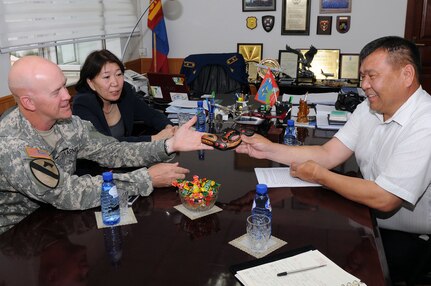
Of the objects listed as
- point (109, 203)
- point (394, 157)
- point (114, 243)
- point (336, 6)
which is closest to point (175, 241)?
point (114, 243)

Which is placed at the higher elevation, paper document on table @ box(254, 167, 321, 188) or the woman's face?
the woman's face

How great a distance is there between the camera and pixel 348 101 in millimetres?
2795

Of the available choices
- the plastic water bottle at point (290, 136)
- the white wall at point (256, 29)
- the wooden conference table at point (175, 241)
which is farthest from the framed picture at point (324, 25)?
the wooden conference table at point (175, 241)

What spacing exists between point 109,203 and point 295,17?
3899 millimetres

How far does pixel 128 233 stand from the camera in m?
1.33

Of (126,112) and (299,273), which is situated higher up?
(126,112)

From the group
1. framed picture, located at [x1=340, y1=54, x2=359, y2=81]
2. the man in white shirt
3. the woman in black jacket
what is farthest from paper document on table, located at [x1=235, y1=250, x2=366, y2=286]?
framed picture, located at [x1=340, y1=54, x2=359, y2=81]

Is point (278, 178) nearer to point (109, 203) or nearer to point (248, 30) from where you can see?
point (109, 203)

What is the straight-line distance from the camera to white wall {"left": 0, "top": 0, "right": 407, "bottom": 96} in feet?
15.0

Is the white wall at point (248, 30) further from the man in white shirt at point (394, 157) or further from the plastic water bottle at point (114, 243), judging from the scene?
the plastic water bottle at point (114, 243)

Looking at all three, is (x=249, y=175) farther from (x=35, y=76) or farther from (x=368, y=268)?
(x=35, y=76)

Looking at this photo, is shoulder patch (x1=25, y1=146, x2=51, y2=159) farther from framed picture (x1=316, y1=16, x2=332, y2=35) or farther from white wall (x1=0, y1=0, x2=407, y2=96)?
framed picture (x1=316, y1=16, x2=332, y2=35)

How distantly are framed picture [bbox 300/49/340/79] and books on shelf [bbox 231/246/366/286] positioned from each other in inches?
147

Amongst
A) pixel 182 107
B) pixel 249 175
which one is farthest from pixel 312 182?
pixel 182 107
